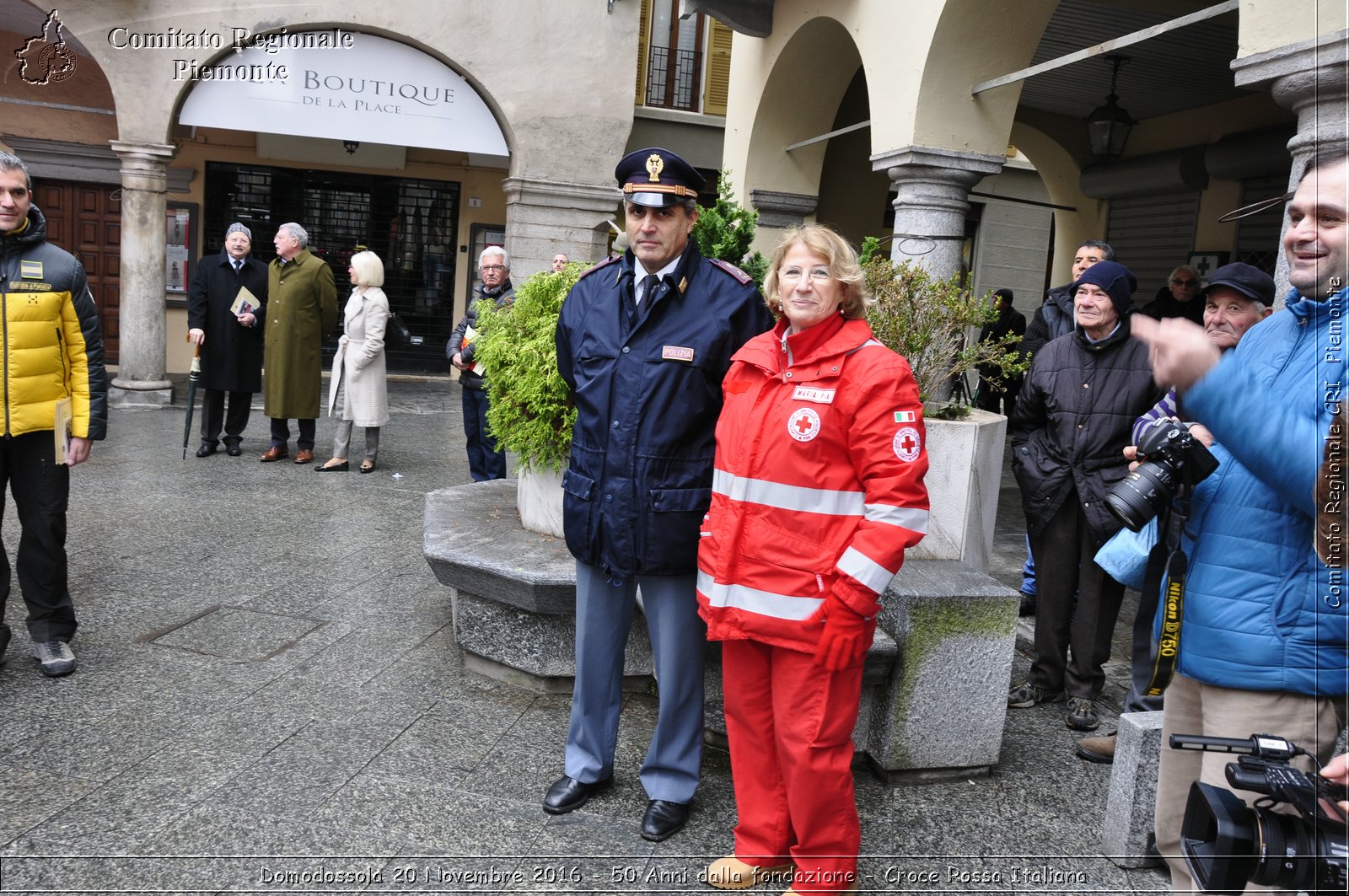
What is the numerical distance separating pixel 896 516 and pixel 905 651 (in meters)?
1.20

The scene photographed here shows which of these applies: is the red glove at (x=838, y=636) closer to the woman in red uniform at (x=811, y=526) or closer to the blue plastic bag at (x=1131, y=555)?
the woman in red uniform at (x=811, y=526)

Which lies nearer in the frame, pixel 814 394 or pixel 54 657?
pixel 814 394

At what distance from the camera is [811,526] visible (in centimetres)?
295

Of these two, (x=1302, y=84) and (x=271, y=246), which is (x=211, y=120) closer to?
(x=271, y=246)

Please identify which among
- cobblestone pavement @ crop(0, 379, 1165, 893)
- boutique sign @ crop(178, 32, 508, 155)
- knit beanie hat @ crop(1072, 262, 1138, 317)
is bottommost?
cobblestone pavement @ crop(0, 379, 1165, 893)

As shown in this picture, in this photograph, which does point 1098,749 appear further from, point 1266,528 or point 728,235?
point 728,235

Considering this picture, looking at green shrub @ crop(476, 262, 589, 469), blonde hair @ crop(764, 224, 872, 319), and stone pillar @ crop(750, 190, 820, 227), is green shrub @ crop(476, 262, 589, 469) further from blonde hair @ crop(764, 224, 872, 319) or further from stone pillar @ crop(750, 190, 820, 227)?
stone pillar @ crop(750, 190, 820, 227)

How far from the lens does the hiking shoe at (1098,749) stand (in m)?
4.25

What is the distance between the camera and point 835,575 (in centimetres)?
288

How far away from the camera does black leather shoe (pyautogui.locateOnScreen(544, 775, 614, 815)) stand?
11.6 feet

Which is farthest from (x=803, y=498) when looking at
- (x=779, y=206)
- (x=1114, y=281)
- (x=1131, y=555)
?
(x=779, y=206)

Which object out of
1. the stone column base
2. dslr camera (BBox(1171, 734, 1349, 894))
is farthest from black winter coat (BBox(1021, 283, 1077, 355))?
the stone column base

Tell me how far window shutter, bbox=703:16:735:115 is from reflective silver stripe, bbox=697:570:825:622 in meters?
16.4

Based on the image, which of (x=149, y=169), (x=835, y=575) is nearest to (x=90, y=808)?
(x=835, y=575)
